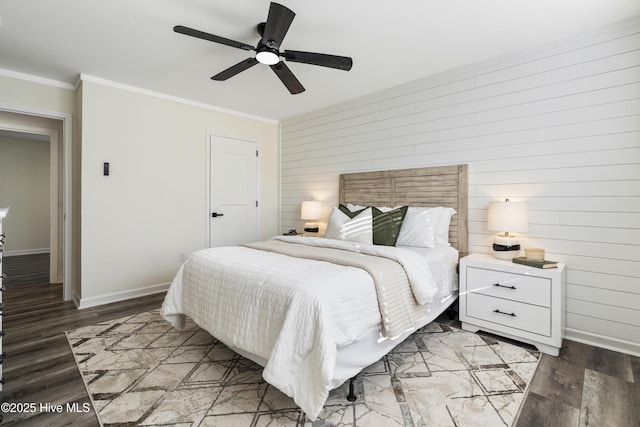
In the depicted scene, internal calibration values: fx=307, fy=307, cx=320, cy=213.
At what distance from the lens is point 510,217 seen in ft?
8.53

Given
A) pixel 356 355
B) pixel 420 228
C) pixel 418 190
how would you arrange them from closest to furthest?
pixel 356 355
pixel 420 228
pixel 418 190

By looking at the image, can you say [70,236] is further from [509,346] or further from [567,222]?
[567,222]

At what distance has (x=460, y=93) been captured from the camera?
3.16m

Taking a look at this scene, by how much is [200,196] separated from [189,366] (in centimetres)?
259

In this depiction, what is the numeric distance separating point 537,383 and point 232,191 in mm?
4042

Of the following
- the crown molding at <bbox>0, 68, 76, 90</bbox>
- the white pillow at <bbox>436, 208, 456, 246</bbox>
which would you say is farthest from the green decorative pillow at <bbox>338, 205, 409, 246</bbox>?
the crown molding at <bbox>0, 68, 76, 90</bbox>

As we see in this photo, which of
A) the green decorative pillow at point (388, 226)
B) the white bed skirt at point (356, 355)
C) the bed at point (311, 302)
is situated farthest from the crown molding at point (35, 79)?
the green decorative pillow at point (388, 226)

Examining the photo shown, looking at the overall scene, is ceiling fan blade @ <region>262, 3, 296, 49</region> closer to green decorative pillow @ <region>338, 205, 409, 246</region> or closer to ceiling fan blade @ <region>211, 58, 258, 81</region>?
ceiling fan blade @ <region>211, 58, 258, 81</region>

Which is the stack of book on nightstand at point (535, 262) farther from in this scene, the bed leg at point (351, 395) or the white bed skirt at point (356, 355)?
the bed leg at point (351, 395)

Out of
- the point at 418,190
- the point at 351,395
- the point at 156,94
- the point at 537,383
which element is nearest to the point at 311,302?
the point at 351,395

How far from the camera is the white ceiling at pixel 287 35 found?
219 cm

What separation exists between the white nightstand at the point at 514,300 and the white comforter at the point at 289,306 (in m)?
0.54

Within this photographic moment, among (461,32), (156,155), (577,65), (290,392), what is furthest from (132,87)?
(577,65)

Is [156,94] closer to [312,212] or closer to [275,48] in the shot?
[275,48]
